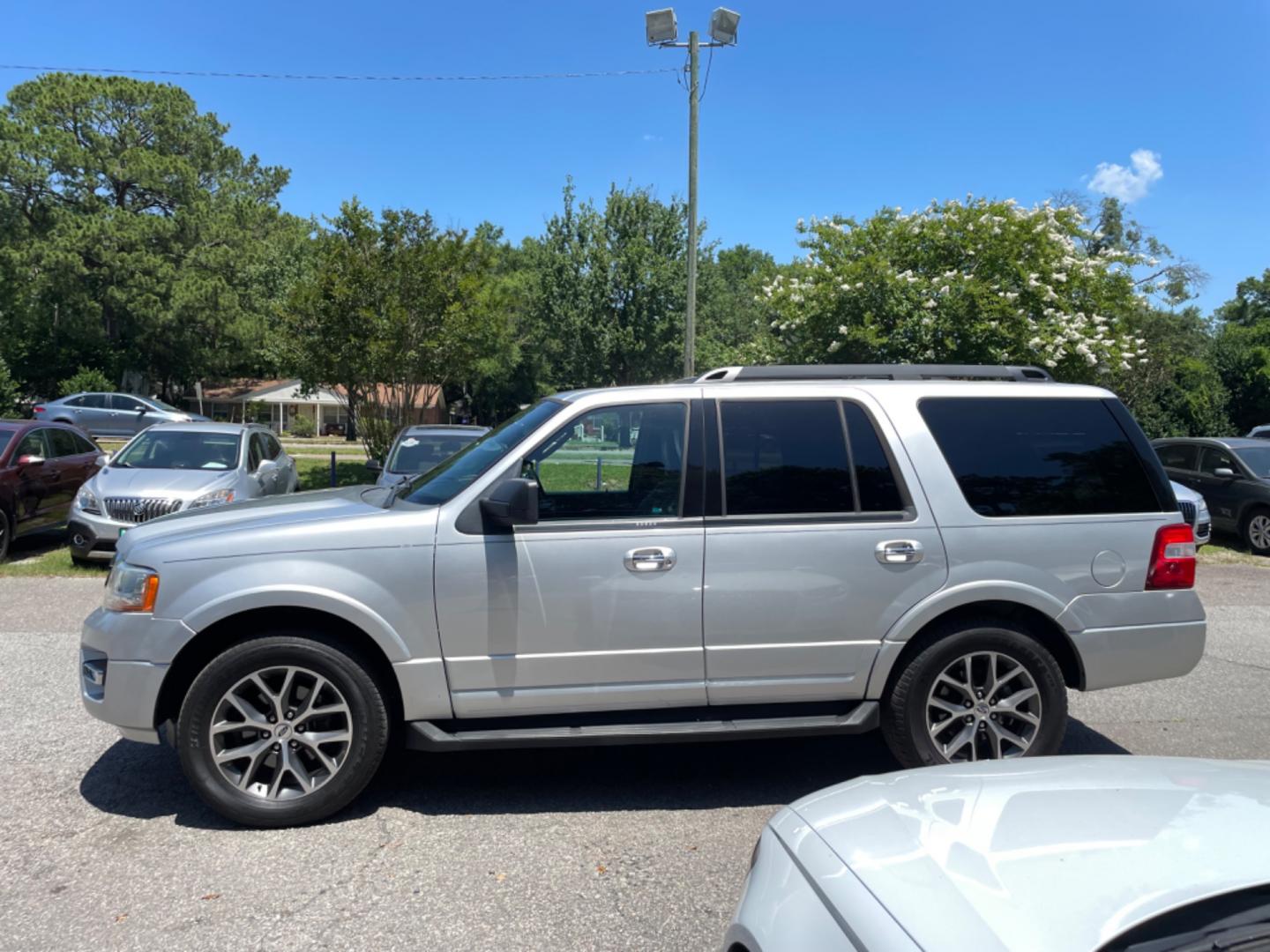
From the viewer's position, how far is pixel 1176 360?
35.0 meters

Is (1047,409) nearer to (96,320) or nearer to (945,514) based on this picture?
(945,514)

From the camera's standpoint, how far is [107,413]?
28.2 m

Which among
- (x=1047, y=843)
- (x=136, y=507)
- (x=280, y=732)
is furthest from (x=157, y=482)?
(x=1047, y=843)

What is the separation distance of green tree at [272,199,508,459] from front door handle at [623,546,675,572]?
1414 cm

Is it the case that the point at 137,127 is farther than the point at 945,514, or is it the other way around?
the point at 137,127

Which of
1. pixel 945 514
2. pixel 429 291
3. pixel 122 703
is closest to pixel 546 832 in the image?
pixel 122 703

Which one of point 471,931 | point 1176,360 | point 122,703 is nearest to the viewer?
point 471,931

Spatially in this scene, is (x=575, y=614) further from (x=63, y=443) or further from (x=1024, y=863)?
(x=63, y=443)

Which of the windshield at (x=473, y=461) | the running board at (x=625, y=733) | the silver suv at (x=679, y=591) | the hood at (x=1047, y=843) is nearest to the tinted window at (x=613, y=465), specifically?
the silver suv at (x=679, y=591)

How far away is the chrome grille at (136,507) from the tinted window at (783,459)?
25.5 feet

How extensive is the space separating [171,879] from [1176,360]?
39006 mm

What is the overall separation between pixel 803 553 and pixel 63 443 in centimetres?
1154

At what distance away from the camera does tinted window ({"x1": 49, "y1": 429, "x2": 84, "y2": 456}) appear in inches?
468

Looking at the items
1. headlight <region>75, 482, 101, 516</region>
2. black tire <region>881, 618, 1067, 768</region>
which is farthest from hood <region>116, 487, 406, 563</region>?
headlight <region>75, 482, 101, 516</region>
